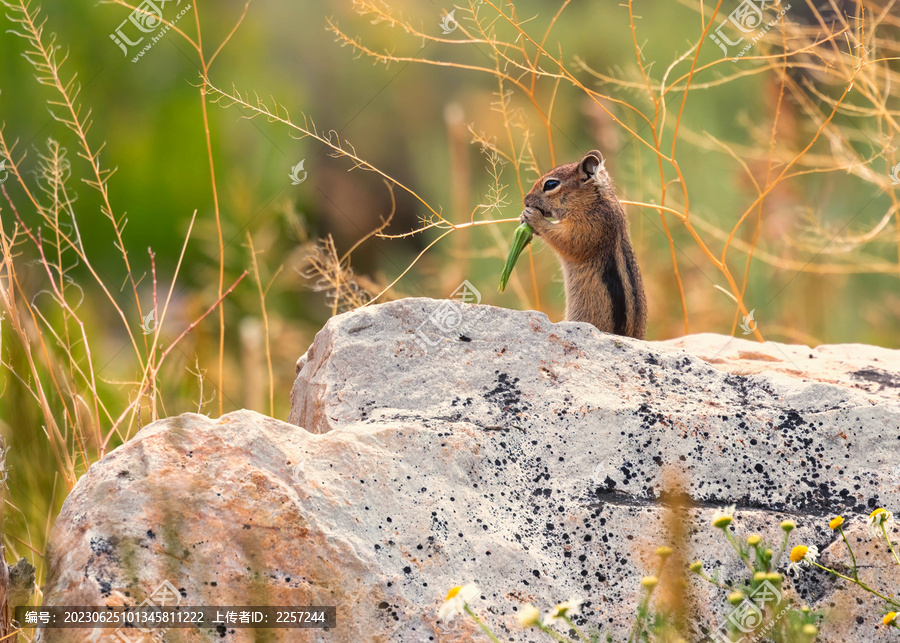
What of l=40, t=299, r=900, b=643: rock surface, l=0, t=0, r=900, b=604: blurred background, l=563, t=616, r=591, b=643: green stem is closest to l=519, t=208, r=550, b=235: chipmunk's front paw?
l=0, t=0, r=900, b=604: blurred background

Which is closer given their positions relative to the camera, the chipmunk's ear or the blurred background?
the chipmunk's ear

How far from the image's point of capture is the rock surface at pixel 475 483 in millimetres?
1945

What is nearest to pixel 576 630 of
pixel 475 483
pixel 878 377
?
pixel 475 483

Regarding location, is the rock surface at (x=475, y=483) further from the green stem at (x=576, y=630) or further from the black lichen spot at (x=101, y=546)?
the green stem at (x=576, y=630)

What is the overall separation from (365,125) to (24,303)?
29.3 feet

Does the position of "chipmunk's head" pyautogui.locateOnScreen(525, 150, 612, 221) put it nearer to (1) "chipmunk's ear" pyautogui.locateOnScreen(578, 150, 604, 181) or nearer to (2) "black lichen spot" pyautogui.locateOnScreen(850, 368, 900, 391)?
(1) "chipmunk's ear" pyautogui.locateOnScreen(578, 150, 604, 181)

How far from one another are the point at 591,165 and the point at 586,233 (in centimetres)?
31

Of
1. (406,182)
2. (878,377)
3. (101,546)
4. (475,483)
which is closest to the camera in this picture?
(101,546)

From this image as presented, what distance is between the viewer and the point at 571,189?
4215 mm

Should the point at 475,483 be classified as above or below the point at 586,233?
below

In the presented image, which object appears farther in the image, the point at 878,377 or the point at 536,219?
the point at 536,219

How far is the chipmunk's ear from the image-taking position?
13.4 feet

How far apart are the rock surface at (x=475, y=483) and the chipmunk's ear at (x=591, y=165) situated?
1.45 metres

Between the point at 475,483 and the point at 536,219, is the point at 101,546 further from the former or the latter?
the point at 536,219
